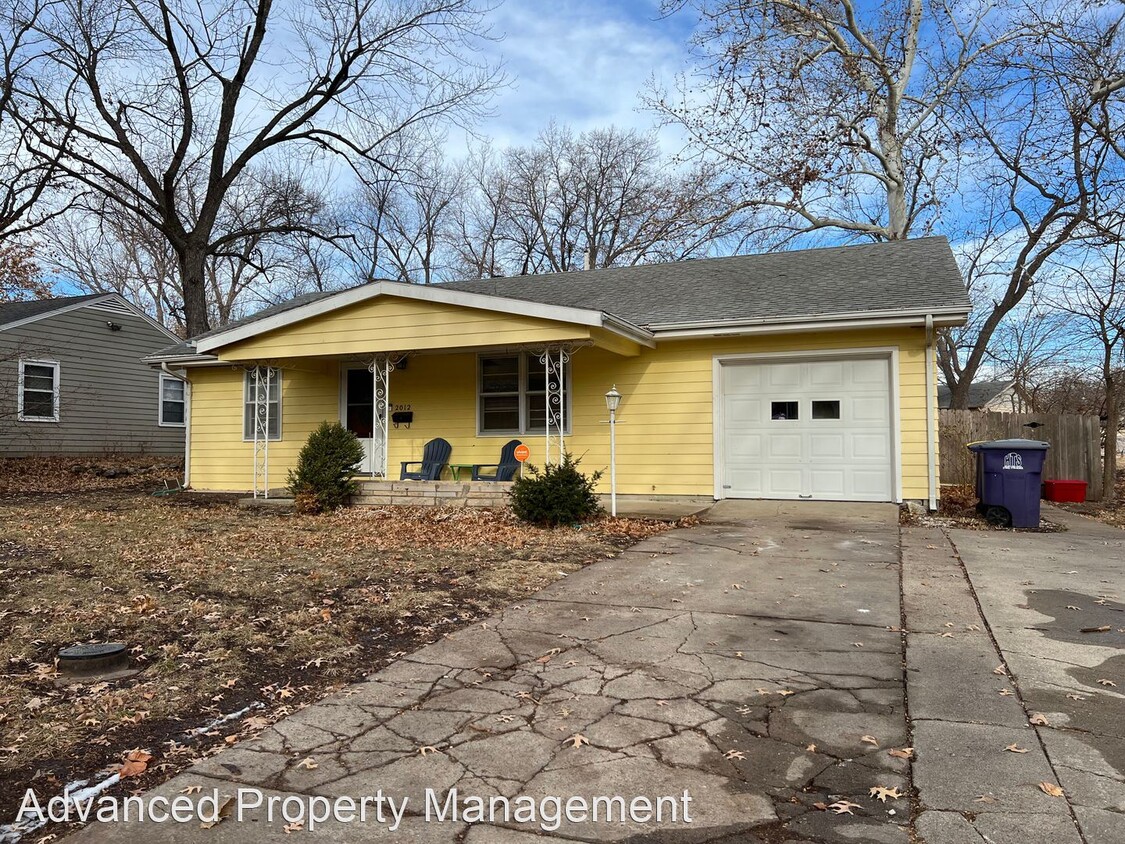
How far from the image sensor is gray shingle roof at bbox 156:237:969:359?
997 cm

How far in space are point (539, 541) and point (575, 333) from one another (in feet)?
9.51

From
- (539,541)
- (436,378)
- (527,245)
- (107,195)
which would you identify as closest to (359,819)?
(539,541)

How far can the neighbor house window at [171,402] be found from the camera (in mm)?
21594

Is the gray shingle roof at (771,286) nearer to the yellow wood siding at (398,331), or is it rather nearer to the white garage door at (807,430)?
the yellow wood siding at (398,331)

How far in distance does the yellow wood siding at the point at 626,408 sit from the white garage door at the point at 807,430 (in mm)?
264

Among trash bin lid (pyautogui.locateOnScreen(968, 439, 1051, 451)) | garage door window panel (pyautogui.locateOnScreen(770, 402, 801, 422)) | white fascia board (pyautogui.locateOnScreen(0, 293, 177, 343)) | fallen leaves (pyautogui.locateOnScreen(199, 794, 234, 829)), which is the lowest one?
fallen leaves (pyautogui.locateOnScreen(199, 794, 234, 829))

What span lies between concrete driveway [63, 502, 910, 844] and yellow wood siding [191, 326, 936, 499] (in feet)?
17.5

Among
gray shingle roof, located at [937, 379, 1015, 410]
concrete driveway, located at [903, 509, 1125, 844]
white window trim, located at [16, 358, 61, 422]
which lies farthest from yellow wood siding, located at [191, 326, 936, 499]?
gray shingle roof, located at [937, 379, 1015, 410]

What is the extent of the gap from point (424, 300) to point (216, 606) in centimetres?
605

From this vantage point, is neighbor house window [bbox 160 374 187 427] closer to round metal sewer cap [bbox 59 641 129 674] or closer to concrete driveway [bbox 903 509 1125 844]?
round metal sewer cap [bbox 59 641 129 674]

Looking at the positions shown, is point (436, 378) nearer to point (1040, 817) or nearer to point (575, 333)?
point (575, 333)

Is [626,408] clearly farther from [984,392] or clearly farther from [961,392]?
[984,392]

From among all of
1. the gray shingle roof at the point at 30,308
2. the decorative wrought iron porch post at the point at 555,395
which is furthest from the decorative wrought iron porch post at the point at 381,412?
the gray shingle roof at the point at 30,308

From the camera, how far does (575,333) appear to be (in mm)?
9586
